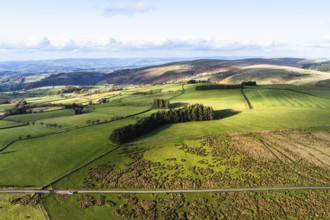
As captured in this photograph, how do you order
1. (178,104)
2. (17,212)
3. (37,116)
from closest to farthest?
(17,212), (37,116), (178,104)

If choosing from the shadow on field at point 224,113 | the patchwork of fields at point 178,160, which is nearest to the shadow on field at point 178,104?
the shadow on field at point 224,113

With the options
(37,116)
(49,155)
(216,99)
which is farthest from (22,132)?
(216,99)

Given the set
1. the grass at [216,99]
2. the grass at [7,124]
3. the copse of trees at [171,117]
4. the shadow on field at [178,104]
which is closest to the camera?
the copse of trees at [171,117]

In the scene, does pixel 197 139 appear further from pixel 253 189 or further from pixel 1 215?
pixel 1 215

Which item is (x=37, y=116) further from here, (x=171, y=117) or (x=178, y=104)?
(x=178, y=104)

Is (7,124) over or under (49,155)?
over

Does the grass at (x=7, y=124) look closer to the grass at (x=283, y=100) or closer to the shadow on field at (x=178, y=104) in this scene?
the shadow on field at (x=178, y=104)

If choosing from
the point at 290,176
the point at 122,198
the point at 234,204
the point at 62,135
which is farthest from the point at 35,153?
the point at 290,176

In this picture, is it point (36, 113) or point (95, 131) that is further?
point (36, 113)

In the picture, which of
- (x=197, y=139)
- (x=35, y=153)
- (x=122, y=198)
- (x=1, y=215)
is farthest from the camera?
(x=197, y=139)
